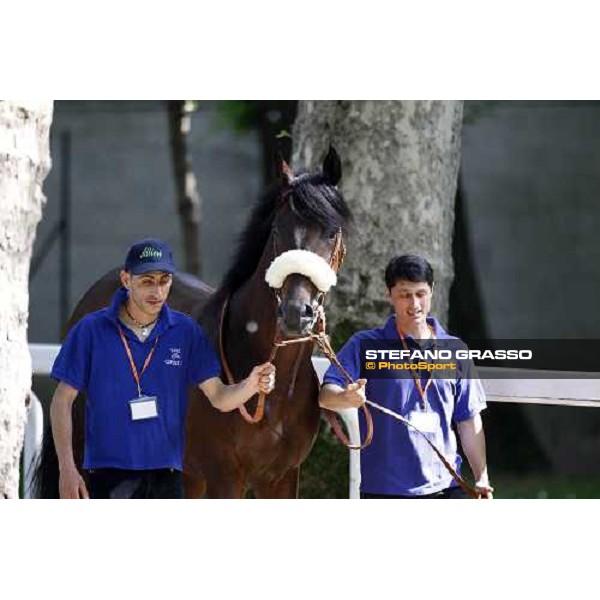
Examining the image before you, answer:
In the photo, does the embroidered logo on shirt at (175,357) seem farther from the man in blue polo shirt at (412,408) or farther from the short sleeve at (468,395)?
the short sleeve at (468,395)

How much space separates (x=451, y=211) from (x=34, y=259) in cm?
184

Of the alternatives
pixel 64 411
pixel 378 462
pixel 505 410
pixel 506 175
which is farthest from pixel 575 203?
pixel 64 411

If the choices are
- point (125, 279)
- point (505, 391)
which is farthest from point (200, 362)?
point (505, 391)

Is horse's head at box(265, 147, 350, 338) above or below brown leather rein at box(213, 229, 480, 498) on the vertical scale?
above

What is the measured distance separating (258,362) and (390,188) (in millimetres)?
1208

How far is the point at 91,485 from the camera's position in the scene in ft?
15.2

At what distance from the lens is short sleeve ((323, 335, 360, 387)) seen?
470 cm

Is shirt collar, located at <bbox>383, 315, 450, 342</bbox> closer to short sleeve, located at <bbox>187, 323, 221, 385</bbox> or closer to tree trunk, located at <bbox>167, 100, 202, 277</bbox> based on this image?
short sleeve, located at <bbox>187, 323, 221, 385</bbox>

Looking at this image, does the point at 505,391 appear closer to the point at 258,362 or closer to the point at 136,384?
the point at 258,362

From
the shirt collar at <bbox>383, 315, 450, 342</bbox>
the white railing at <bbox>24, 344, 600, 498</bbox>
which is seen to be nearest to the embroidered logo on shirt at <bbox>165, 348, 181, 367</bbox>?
the white railing at <bbox>24, 344, 600, 498</bbox>

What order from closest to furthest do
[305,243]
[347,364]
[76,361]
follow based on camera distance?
[305,243] < [76,361] < [347,364]

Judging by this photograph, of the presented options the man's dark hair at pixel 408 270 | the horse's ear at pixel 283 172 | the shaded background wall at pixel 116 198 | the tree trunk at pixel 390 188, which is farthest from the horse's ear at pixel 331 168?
the tree trunk at pixel 390 188

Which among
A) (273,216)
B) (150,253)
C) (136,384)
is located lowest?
(136,384)

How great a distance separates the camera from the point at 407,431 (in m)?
4.68
